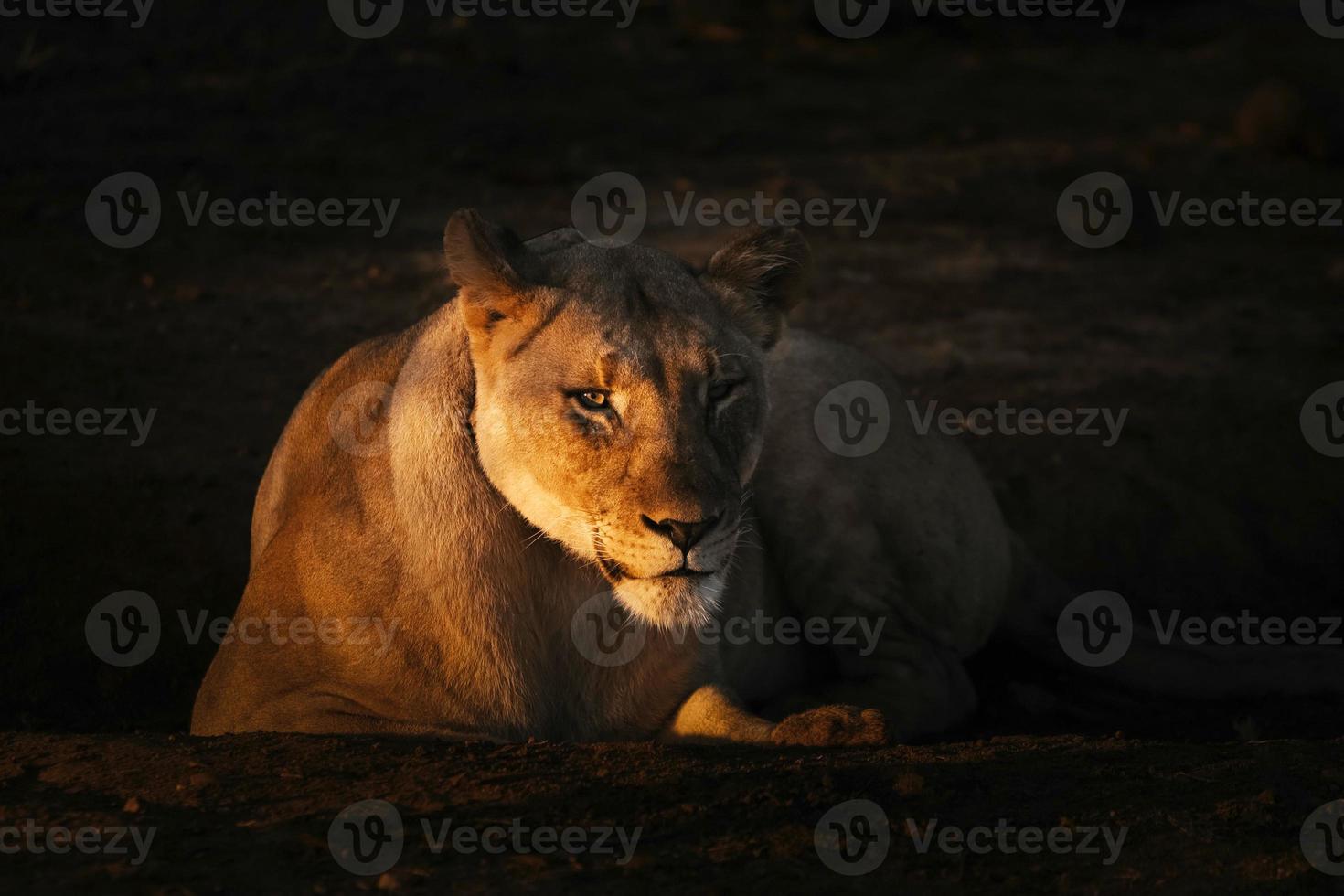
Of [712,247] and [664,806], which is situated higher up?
[712,247]

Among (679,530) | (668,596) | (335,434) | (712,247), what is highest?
(712,247)

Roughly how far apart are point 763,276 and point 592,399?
29.0 inches

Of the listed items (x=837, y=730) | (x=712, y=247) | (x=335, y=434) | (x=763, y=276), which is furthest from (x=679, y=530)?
(x=712, y=247)

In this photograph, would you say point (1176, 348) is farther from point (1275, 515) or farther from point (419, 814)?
point (419, 814)

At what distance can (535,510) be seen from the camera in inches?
164

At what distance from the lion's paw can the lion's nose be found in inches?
28.4

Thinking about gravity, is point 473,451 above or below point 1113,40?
below

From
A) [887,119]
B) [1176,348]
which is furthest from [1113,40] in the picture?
[1176,348]

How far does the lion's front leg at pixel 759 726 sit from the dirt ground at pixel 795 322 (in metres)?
0.15

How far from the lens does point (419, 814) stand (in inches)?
144

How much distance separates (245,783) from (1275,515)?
5098 millimetres

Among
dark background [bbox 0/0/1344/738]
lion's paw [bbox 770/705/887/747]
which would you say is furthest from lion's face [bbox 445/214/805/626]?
dark background [bbox 0/0/1344/738]

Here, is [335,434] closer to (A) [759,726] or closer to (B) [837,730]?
(A) [759,726]

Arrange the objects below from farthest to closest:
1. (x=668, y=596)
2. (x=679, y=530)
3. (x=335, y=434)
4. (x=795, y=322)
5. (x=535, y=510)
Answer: (x=795, y=322) → (x=335, y=434) → (x=535, y=510) → (x=668, y=596) → (x=679, y=530)
